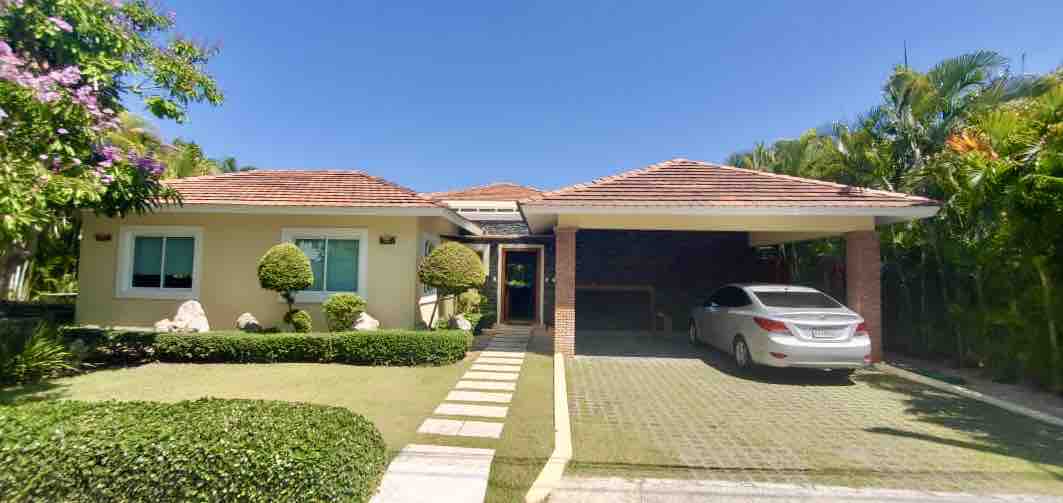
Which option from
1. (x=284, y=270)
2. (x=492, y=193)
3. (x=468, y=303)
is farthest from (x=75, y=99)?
(x=492, y=193)

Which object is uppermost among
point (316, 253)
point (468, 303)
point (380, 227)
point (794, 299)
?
point (380, 227)

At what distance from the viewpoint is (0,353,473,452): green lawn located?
566 centimetres

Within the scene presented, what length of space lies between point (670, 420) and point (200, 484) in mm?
4695

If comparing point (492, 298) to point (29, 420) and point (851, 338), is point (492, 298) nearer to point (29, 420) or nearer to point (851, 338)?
point (851, 338)

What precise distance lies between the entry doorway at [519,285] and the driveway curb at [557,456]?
795 centimetres

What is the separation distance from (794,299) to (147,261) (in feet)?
46.6

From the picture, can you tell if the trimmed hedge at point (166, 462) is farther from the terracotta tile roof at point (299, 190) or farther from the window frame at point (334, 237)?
the terracotta tile roof at point (299, 190)

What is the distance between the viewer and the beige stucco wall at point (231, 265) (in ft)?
31.7

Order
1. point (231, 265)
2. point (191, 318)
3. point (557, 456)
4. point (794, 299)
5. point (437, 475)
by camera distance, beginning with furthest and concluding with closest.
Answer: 1. point (231, 265)
2. point (191, 318)
3. point (794, 299)
4. point (557, 456)
5. point (437, 475)

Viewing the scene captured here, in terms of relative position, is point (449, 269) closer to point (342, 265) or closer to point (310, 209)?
point (342, 265)

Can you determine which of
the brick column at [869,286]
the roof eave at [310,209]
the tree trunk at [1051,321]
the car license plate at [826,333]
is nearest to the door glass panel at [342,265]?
the roof eave at [310,209]

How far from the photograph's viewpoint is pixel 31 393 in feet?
20.2

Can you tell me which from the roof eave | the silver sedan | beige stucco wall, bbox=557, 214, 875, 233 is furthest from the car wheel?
the roof eave

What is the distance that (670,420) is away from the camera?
17.2ft
